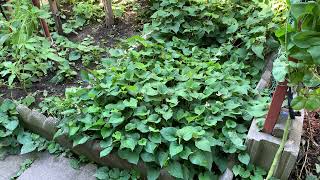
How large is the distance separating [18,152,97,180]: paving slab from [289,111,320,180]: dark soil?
139cm

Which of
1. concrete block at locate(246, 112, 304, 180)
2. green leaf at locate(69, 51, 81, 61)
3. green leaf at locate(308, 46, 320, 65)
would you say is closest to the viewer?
green leaf at locate(308, 46, 320, 65)

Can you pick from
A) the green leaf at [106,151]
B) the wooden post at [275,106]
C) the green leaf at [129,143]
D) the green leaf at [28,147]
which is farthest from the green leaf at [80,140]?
the wooden post at [275,106]

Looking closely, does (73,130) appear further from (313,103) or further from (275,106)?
(313,103)

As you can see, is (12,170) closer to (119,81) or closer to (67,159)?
(67,159)

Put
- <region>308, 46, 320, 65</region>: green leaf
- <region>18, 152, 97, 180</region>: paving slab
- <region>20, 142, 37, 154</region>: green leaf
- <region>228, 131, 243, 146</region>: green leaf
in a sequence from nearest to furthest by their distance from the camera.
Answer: <region>308, 46, 320, 65</region>: green leaf
<region>228, 131, 243, 146</region>: green leaf
<region>18, 152, 97, 180</region>: paving slab
<region>20, 142, 37, 154</region>: green leaf

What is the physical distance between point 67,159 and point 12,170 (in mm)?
394

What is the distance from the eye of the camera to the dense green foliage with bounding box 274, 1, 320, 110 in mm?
1587

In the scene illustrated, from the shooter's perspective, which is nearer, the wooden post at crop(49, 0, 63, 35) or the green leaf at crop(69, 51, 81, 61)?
the green leaf at crop(69, 51, 81, 61)

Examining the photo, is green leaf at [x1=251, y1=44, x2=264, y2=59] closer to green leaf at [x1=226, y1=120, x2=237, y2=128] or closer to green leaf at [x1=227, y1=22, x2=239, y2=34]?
green leaf at [x1=227, y1=22, x2=239, y2=34]

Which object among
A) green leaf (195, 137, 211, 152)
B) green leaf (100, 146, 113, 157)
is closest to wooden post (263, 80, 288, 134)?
green leaf (195, 137, 211, 152)

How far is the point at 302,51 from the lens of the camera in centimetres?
170

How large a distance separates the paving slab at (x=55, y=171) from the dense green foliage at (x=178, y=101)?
231 millimetres

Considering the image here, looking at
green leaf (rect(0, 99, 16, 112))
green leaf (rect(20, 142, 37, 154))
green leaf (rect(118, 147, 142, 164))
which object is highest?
green leaf (rect(0, 99, 16, 112))

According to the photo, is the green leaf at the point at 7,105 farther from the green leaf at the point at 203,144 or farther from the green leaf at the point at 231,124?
the green leaf at the point at 231,124
